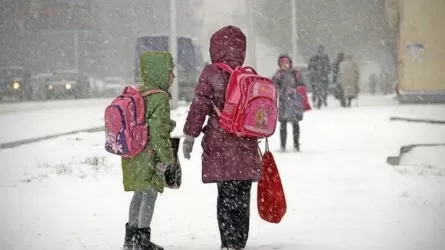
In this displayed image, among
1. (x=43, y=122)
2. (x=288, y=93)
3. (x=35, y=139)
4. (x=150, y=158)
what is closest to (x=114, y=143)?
(x=150, y=158)

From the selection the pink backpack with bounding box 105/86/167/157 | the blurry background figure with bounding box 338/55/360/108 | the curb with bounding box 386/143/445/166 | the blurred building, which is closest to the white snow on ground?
the curb with bounding box 386/143/445/166

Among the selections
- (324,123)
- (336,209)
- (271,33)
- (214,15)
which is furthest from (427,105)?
(214,15)

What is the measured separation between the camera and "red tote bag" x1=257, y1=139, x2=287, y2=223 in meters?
5.78

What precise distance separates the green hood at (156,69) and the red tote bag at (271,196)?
36.0 inches

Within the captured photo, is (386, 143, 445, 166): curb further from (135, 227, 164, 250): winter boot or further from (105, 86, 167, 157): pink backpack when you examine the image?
(105, 86, 167, 157): pink backpack

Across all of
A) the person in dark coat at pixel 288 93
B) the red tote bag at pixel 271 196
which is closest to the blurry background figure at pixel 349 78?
the person in dark coat at pixel 288 93

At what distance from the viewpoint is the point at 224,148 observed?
559 cm

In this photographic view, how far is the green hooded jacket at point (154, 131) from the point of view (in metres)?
5.45

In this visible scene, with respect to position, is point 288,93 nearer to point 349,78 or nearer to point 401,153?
point 401,153

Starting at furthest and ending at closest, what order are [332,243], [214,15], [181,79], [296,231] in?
[214,15]
[181,79]
[296,231]
[332,243]

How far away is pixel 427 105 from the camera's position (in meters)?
24.8

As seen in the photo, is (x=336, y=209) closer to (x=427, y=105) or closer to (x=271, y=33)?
(x=427, y=105)

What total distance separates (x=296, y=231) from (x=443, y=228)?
1.15m

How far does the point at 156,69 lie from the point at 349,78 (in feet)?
66.0
